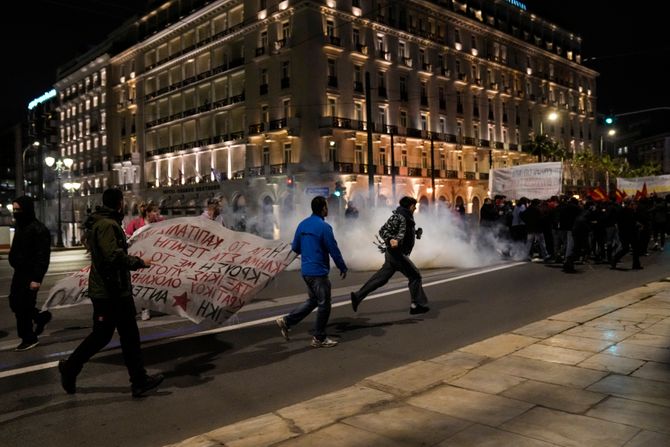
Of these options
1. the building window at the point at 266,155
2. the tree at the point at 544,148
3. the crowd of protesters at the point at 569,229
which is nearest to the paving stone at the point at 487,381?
the crowd of protesters at the point at 569,229

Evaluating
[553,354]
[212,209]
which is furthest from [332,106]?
[553,354]

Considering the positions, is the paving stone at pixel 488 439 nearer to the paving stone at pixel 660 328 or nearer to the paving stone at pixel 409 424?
the paving stone at pixel 409 424

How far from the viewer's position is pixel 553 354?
6.04 m

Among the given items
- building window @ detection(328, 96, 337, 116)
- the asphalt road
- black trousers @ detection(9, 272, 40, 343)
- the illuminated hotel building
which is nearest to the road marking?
the asphalt road

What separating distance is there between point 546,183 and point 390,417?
1749 cm

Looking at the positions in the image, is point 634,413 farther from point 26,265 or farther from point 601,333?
point 26,265

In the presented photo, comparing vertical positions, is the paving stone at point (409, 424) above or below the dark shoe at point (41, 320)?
below

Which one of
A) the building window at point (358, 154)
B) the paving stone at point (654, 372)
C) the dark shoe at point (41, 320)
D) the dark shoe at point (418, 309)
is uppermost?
the building window at point (358, 154)

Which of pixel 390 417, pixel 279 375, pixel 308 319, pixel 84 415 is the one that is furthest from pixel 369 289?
pixel 84 415

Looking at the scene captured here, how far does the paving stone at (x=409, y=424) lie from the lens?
13.1 ft

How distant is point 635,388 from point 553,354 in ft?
3.84

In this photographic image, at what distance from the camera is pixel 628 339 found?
6.60 meters

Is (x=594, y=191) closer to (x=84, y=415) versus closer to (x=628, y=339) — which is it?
(x=628, y=339)

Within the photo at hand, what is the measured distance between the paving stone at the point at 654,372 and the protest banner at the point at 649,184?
2354 cm
